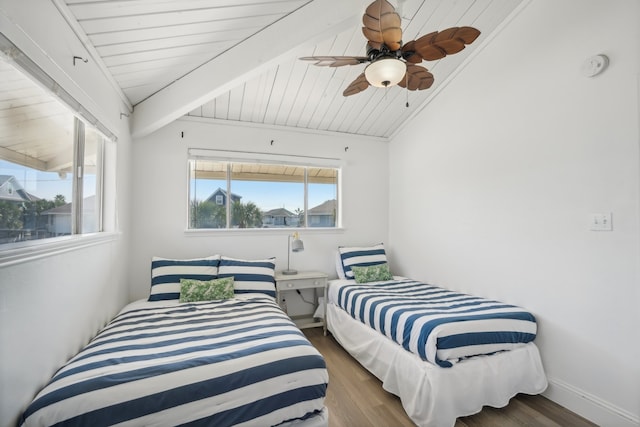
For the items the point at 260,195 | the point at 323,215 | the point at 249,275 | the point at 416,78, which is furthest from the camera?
the point at 323,215

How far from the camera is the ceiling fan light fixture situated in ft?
5.35

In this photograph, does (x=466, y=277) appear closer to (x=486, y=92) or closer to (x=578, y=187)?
(x=578, y=187)

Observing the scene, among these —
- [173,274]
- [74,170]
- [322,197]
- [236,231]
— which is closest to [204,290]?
[173,274]

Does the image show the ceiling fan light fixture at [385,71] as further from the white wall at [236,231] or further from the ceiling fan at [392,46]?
the white wall at [236,231]

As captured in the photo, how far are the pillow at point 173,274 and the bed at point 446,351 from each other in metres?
1.47

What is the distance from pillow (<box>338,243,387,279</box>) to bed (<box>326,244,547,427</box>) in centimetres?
74

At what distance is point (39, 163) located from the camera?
1375 millimetres

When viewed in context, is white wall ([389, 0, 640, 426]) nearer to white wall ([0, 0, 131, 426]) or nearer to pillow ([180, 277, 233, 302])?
pillow ([180, 277, 233, 302])

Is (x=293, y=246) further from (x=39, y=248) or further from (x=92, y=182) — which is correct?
(x=39, y=248)

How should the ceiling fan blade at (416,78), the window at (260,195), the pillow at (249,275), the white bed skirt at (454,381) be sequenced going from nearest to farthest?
1. the white bed skirt at (454,381)
2. the ceiling fan blade at (416,78)
3. the pillow at (249,275)
4. the window at (260,195)

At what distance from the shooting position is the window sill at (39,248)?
1.06 m

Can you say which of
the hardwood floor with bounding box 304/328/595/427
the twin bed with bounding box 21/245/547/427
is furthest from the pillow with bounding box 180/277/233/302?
the hardwood floor with bounding box 304/328/595/427

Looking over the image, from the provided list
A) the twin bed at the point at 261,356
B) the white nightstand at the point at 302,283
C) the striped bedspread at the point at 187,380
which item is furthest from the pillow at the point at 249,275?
the striped bedspread at the point at 187,380

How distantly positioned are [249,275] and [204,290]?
0.41 metres
